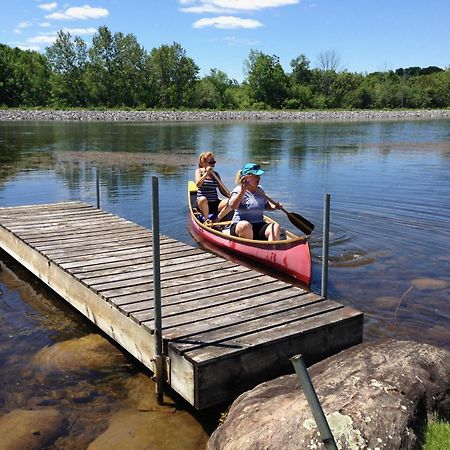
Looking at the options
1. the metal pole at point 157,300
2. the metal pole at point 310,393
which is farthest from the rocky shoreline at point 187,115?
the metal pole at point 310,393

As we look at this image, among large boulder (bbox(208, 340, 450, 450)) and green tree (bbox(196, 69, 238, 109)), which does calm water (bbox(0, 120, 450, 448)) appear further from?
green tree (bbox(196, 69, 238, 109))

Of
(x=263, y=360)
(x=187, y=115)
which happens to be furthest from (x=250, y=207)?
(x=187, y=115)

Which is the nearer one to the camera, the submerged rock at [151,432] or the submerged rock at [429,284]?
the submerged rock at [151,432]

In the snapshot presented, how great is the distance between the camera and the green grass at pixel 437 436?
10.5 feet

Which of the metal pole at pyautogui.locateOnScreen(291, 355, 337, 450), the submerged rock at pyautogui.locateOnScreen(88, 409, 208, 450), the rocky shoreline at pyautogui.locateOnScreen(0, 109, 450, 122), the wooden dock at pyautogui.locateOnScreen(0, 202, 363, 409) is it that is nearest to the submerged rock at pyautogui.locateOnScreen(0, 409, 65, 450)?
the submerged rock at pyautogui.locateOnScreen(88, 409, 208, 450)

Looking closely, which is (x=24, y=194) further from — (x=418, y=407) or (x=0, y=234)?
(x=418, y=407)

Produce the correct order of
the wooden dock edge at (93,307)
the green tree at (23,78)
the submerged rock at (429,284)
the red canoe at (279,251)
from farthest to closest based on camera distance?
the green tree at (23,78) < the submerged rock at (429,284) < the red canoe at (279,251) < the wooden dock edge at (93,307)

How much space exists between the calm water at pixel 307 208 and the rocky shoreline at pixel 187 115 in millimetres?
35349

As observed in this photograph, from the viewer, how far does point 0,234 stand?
8852mm

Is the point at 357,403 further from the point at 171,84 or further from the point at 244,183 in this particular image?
the point at 171,84

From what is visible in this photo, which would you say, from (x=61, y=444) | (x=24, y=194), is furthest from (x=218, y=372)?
(x=24, y=194)

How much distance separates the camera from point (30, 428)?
4293 mm

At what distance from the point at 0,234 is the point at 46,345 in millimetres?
A: 3637

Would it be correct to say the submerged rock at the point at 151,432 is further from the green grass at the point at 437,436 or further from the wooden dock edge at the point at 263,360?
the green grass at the point at 437,436
